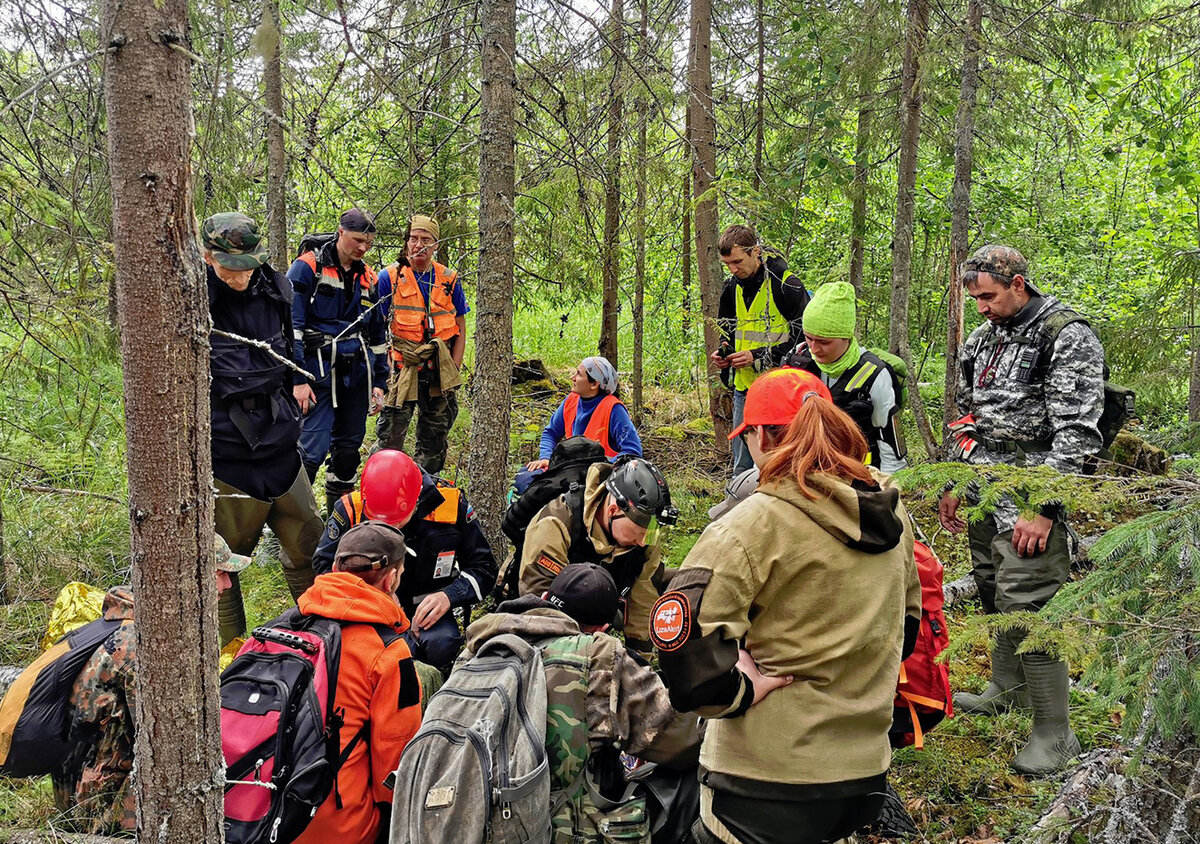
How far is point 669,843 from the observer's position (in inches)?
132

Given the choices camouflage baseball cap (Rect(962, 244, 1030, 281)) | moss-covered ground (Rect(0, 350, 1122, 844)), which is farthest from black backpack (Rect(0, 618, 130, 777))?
camouflage baseball cap (Rect(962, 244, 1030, 281))

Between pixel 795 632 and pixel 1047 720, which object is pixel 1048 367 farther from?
pixel 795 632

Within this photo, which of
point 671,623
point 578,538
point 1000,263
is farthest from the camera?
point 578,538

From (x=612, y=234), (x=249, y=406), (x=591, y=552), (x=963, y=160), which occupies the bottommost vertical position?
(x=591, y=552)

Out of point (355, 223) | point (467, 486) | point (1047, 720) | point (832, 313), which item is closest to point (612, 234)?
point (355, 223)

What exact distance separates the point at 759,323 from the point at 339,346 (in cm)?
339

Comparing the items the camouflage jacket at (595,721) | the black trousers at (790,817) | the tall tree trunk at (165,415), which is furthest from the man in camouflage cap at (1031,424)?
the tall tree trunk at (165,415)

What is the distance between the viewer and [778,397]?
268cm

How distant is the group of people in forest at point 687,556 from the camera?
2525 millimetres

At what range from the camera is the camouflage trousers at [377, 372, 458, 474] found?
24.1ft

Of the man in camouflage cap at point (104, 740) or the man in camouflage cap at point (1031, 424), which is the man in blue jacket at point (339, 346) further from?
the man in camouflage cap at point (1031, 424)

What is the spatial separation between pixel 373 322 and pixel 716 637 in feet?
17.0

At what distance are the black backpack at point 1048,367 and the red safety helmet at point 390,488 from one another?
340 centimetres

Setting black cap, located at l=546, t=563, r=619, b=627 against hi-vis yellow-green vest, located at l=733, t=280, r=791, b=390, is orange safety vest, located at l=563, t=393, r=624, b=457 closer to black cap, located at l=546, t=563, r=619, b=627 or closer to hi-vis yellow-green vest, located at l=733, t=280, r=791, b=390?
hi-vis yellow-green vest, located at l=733, t=280, r=791, b=390
